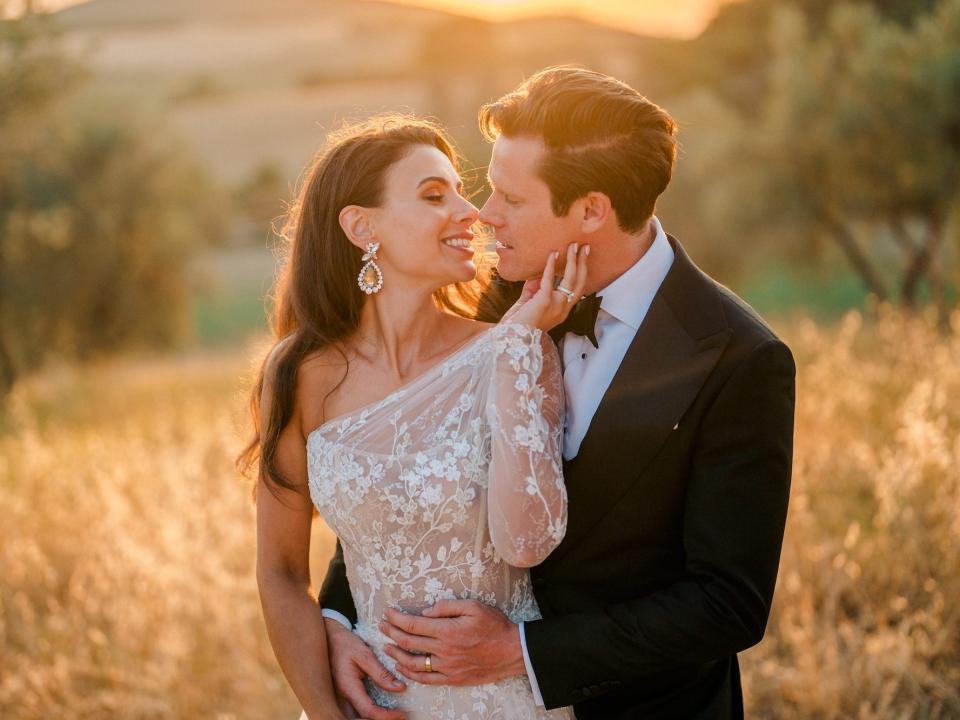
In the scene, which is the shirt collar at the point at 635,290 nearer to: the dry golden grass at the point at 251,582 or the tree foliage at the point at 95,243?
the dry golden grass at the point at 251,582

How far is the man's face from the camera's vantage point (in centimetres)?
265

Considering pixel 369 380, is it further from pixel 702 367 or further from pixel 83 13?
pixel 83 13

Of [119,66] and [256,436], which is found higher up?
[256,436]

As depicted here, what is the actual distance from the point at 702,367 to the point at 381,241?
1124 millimetres

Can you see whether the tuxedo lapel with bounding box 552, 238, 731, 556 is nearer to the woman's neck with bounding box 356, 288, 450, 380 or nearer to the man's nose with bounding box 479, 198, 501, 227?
the man's nose with bounding box 479, 198, 501, 227

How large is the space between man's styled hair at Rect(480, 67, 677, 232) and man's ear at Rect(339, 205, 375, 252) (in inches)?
25.1

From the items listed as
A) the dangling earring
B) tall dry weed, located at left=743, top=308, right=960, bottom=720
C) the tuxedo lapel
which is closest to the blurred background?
tall dry weed, located at left=743, top=308, right=960, bottom=720

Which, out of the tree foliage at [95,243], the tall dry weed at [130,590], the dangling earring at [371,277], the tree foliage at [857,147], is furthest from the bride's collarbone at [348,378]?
the tree foliage at [95,243]

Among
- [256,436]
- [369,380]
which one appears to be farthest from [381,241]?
[256,436]

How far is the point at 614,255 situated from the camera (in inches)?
105

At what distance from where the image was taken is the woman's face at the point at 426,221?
2.97 m

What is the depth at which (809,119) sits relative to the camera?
50.0 ft

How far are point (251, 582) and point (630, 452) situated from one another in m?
3.23

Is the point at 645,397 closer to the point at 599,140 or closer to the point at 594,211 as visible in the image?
the point at 594,211
